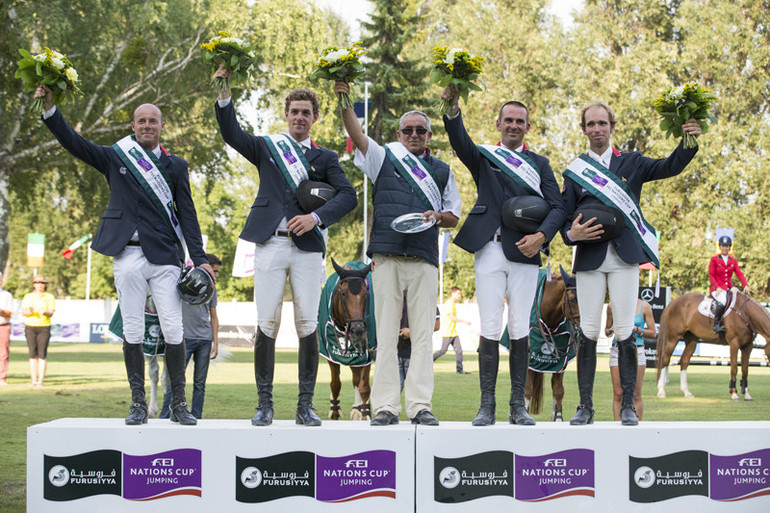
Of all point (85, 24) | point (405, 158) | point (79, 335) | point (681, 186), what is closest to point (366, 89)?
point (85, 24)

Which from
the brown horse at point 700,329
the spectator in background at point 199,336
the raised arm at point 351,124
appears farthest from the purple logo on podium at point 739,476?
the brown horse at point 700,329

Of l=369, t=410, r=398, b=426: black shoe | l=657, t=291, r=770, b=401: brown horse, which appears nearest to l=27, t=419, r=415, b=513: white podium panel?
l=369, t=410, r=398, b=426: black shoe

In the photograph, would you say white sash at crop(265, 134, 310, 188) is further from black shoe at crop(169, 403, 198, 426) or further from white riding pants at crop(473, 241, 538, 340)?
black shoe at crop(169, 403, 198, 426)

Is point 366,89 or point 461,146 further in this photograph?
point 366,89

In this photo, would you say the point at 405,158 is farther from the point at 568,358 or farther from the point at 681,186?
the point at 681,186

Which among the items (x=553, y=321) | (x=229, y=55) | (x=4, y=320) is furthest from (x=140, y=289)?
(x=4, y=320)

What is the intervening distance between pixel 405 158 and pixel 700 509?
3350 millimetres

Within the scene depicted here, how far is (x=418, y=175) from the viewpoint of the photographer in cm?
656

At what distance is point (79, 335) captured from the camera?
38.8 meters

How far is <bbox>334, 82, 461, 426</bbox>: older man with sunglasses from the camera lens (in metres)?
6.45

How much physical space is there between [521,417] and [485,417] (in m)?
0.27

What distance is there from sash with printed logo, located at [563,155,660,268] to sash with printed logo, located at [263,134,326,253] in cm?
205

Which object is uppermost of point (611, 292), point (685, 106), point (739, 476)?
point (685, 106)

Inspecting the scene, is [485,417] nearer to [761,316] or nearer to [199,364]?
[199,364]
